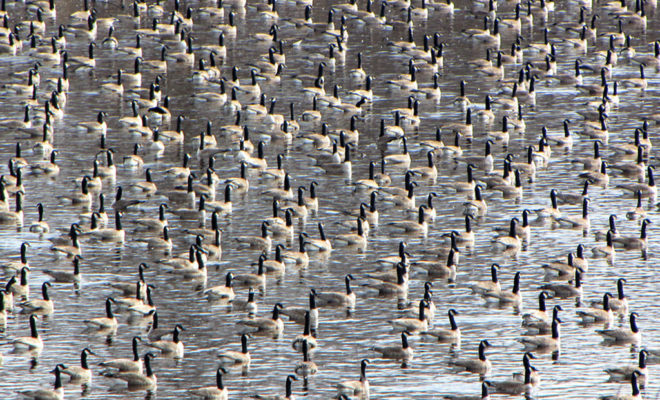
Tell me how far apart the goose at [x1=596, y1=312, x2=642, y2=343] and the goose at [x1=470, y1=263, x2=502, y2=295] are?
18.6 feet

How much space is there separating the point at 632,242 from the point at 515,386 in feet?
59.1

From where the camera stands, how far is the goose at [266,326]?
55875 millimetres

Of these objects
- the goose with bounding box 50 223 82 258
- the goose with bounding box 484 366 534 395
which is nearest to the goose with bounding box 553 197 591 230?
the goose with bounding box 484 366 534 395

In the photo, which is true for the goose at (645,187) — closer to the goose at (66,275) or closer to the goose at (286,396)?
the goose at (66,275)

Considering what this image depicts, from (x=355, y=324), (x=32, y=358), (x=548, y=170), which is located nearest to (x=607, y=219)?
(x=548, y=170)

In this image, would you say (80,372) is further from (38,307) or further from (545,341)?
(545,341)

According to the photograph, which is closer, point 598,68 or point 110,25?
point 598,68

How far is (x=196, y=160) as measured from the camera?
8062 centimetres

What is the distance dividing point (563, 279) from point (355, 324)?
10.3 metres

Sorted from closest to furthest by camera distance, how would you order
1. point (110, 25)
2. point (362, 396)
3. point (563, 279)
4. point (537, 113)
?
point (362, 396) < point (563, 279) < point (537, 113) < point (110, 25)

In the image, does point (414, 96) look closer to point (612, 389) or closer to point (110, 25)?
point (110, 25)

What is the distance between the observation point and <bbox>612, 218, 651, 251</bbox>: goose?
219 ft

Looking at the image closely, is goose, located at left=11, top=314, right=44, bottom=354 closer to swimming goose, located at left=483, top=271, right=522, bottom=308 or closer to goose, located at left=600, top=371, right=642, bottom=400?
swimming goose, located at left=483, top=271, right=522, bottom=308

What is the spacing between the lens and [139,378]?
51.1 metres
